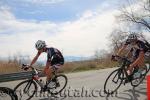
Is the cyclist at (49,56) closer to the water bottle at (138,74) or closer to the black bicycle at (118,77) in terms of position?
the black bicycle at (118,77)

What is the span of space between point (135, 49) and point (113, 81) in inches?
66.7

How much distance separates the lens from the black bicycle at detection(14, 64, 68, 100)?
1047 centimetres

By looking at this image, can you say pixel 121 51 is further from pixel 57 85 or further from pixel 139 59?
pixel 57 85

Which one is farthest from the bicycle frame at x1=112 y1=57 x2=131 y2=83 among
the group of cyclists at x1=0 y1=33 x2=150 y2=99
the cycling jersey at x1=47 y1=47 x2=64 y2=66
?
the cycling jersey at x1=47 y1=47 x2=64 y2=66

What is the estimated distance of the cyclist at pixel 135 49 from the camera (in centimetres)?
1165

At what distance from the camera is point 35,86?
10664mm

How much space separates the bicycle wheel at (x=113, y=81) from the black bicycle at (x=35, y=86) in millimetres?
1674

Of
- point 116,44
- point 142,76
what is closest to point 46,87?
point 142,76

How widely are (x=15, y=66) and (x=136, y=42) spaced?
18978 millimetres

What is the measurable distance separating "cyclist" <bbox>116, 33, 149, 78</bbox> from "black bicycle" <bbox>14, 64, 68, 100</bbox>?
231 centimetres

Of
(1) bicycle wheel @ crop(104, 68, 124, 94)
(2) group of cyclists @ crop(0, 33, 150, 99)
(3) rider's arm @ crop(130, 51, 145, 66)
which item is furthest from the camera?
(3) rider's arm @ crop(130, 51, 145, 66)

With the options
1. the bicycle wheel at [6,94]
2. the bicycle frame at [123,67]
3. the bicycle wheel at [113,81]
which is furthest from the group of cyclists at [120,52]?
the bicycle wheel at [6,94]

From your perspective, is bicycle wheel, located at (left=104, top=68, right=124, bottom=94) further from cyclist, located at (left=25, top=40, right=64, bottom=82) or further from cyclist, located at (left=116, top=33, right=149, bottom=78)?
cyclist, located at (left=25, top=40, right=64, bottom=82)

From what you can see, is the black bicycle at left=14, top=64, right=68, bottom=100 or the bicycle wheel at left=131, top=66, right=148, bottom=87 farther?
the bicycle wheel at left=131, top=66, right=148, bottom=87
